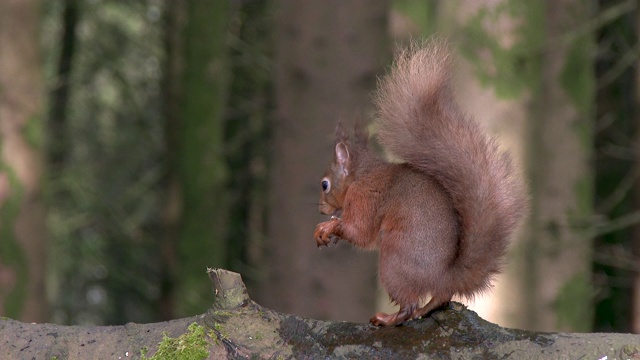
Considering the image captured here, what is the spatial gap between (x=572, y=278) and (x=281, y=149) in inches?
58.1

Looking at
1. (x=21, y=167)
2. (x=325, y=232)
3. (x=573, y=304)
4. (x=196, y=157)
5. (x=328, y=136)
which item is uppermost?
(x=196, y=157)

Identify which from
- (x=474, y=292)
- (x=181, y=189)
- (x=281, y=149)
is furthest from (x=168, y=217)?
(x=474, y=292)

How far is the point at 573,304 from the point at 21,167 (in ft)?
8.90

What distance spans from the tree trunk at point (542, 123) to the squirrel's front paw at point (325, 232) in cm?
132

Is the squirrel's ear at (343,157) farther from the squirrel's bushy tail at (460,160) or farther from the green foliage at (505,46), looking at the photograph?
the green foliage at (505,46)

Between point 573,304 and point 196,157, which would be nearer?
point 573,304

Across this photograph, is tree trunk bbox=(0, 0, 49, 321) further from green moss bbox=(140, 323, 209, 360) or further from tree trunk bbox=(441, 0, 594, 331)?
green moss bbox=(140, 323, 209, 360)

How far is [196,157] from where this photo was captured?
20.8 ft

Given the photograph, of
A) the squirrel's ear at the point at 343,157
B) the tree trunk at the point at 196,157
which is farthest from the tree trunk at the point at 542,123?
the tree trunk at the point at 196,157

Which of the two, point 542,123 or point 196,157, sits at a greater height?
point 196,157

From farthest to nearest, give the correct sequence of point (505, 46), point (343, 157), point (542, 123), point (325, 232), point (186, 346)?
point (542, 123) → point (505, 46) → point (343, 157) → point (325, 232) → point (186, 346)

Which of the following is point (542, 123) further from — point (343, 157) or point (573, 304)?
point (343, 157)

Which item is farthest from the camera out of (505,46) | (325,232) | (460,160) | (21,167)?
(21,167)

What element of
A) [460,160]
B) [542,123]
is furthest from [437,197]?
[542,123]
